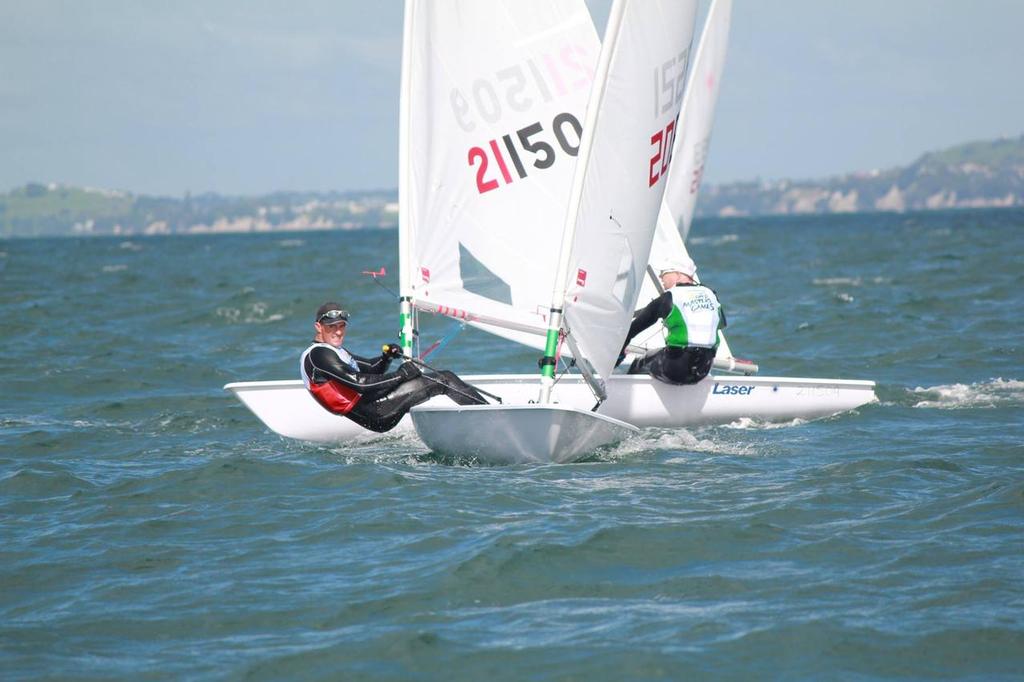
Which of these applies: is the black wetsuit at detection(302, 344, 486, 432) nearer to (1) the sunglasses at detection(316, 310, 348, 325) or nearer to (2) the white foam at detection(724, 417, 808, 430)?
(1) the sunglasses at detection(316, 310, 348, 325)

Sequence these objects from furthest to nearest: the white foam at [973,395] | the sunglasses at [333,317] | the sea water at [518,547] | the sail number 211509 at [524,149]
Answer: the white foam at [973,395]
the sail number 211509 at [524,149]
the sunglasses at [333,317]
the sea water at [518,547]

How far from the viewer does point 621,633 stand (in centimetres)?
537

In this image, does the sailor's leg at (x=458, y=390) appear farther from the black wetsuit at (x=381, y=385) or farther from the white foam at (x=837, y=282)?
the white foam at (x=837, y=282)

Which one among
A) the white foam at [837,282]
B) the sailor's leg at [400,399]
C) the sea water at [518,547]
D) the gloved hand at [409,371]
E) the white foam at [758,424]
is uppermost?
the white foam at [837,282]

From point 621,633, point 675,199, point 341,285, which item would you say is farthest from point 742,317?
point 621,633

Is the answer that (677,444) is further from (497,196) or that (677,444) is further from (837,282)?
(837,282)

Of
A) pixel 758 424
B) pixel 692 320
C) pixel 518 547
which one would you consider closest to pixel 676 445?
pixel 692 320

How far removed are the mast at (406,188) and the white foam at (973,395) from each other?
4358mm

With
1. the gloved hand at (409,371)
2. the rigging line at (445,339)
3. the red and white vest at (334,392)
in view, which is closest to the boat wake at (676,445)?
the gloved hand at (409,371)

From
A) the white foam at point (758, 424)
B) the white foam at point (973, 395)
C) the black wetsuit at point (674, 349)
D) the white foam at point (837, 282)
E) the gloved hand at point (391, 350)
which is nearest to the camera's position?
the gloved hand at point (391, 350)

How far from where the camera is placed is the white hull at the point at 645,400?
9.64 metres

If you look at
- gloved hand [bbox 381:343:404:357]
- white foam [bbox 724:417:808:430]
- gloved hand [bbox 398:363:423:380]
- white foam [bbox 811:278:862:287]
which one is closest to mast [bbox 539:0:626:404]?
gloved hand [bbox 398:363:423:380]

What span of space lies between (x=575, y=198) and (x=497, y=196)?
1.50m

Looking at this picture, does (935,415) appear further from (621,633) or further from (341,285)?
(341,285)
